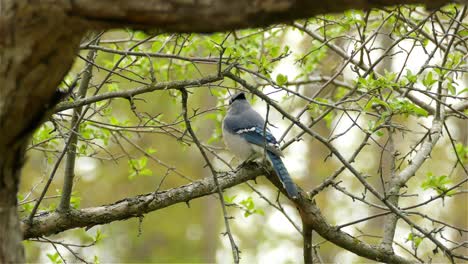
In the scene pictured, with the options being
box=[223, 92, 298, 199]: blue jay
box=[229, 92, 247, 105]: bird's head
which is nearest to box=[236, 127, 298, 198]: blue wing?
box=[223, 92, 298, 199]: blue jay

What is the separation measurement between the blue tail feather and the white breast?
0.90m

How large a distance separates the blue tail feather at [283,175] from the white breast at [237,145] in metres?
0.90

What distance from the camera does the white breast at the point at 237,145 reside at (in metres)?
6.27

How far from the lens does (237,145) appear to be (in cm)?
638

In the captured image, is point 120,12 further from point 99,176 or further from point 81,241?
point 99,176

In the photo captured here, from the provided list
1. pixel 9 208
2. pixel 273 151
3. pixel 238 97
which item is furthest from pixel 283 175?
pixel 9 208

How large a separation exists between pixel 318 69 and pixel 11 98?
4946mm

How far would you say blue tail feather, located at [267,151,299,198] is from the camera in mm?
4246

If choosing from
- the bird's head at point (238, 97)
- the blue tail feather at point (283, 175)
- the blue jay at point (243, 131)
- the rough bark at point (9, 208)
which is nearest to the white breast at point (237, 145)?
the blue jay at point (243, 131)

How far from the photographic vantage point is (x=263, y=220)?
13711 millimetres

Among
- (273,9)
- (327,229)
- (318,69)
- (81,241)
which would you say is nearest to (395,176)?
(327,229)

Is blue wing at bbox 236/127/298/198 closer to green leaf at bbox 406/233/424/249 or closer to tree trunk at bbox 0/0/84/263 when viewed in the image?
green leaf at bbox 406/233/424/249

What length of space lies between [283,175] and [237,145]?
160cm

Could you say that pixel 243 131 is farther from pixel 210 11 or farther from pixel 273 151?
pixel 210 11
